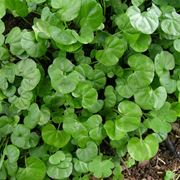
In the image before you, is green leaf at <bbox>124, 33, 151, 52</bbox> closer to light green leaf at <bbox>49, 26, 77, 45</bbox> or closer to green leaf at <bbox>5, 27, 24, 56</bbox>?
light green leaf at <bbox>49, 26, 77, 45</bbox>

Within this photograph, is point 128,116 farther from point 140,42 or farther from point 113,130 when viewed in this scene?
point 140,42

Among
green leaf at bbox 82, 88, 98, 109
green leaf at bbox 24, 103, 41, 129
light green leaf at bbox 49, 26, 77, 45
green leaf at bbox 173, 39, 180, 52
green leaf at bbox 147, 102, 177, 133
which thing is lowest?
green leaf at bbox 147, 102, 177, 133

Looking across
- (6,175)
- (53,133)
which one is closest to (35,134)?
(53,133)

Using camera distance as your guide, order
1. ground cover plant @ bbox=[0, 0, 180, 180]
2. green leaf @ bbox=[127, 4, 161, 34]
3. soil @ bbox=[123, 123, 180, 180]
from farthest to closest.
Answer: soil @ bbox=[123, 123, 180, 180] → ground cover plant @ bbox=[0, 0, 180, 180] → green leaf @ bbox=[127, 4, 161, 34]

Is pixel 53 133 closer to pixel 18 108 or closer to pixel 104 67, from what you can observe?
pixel 18 108

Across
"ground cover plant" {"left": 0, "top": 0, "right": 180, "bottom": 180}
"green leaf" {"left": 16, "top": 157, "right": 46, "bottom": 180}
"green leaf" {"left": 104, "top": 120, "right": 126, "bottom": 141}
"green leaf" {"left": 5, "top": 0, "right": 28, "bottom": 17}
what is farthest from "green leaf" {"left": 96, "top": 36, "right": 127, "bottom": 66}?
"green leaf" {"left": 16, "top": 157, "right": 46, "bottom": 180}

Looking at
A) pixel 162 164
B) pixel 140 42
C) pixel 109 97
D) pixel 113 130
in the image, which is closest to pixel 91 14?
pixel 140 42

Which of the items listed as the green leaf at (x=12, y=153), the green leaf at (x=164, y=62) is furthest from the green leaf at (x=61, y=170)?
the green leaf at (x=164, y=62)

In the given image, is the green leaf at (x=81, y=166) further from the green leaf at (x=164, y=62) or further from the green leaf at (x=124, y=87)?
the green leaf at (x=164, y=62)
